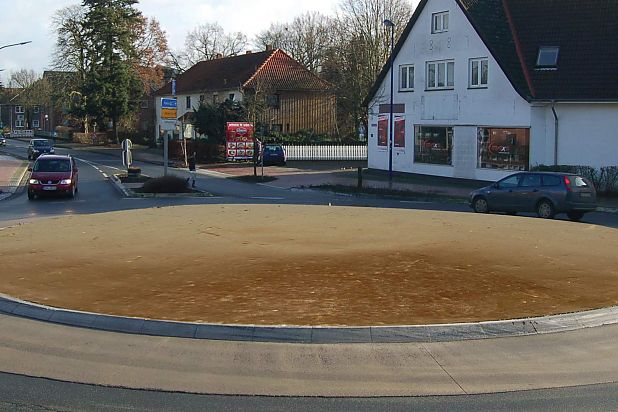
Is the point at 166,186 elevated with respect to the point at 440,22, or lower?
lower

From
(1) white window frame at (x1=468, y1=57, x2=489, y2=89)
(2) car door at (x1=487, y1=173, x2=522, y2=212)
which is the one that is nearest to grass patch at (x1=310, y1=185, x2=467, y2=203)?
(2) car door at (x1=487, y1=173, x2=522, y2=212)

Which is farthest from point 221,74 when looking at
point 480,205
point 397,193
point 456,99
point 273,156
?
point 480,205

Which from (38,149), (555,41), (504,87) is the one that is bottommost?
(38,149)

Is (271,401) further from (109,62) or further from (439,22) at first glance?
(109,62)

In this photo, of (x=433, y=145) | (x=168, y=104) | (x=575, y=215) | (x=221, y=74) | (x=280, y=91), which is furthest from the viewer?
(x=221, y=74)

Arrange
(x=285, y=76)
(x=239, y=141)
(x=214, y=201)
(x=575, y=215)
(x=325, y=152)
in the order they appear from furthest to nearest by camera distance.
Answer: (x=285, y=76)
(x=325, y=152)
(x=239, y=141)
(x=214, y=201)
(x=575, y=215)

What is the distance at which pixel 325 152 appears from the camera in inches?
2234

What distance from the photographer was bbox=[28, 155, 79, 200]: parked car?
95.6 feet

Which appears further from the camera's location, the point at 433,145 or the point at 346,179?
the point at 346,179

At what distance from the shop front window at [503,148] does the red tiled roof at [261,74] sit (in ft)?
101

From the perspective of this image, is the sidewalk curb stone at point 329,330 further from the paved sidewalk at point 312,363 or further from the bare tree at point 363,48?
the bare tree at point 363,48

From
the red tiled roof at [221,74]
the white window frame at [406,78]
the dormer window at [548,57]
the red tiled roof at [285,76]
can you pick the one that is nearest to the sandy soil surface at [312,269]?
the dormer window at [548,57]

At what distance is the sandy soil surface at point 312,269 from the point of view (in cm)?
946

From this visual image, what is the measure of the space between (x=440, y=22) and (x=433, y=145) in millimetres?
6446
